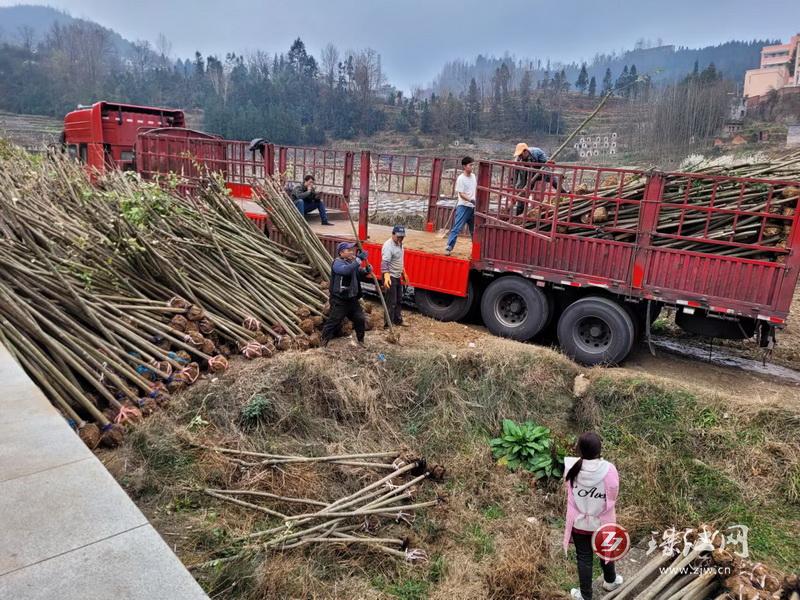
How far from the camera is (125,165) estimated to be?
1423 cm

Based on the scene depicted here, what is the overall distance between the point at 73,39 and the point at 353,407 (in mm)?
84365

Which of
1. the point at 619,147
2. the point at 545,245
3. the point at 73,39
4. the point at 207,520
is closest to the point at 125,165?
the point at 545,245

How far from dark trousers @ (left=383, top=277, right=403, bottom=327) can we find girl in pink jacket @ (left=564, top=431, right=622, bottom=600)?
446 cm

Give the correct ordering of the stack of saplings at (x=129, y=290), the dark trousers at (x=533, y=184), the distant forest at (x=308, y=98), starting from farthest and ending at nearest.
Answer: the distant forest at (x=308, y=98)
the dark trousers at (x=533, y=184)
the stack of saplings at (x=129, y=290)

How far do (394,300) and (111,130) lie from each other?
999cm

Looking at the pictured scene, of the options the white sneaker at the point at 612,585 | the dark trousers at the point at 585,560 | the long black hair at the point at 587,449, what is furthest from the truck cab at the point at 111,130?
the white sneaker at the point at 612,585

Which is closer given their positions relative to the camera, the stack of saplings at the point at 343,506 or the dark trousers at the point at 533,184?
the stack of saplings at the point at 343,506

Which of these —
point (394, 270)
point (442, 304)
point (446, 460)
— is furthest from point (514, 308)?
point (446, 460)

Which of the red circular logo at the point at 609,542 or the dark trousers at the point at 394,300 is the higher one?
the dark trousers at the point at 394,300

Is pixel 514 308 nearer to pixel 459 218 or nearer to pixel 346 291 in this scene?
pixel 459 218

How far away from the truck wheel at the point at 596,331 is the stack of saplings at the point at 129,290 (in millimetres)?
3333

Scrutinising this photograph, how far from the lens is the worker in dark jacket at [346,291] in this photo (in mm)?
6863

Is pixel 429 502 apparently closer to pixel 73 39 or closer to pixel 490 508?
pixel 490 508

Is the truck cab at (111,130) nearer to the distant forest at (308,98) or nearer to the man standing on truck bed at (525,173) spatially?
the man standing on truck bed at (525,173)
